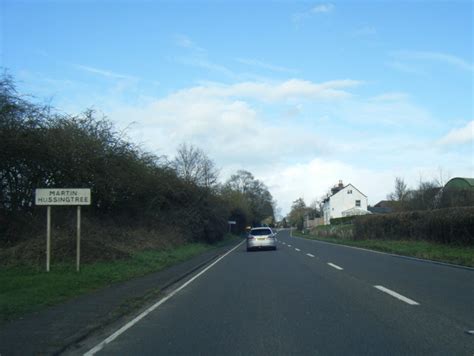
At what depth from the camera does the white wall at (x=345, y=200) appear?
3959 inches

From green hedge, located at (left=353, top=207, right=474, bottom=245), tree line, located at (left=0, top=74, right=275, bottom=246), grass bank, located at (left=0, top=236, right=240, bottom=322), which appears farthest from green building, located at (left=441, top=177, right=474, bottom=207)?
grass bank, located at (left=0, top=236, right=240, bottom=322)

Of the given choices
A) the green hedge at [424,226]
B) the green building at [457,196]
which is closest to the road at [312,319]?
the green hedge at [424,226]

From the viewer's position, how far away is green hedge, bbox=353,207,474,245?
24.6m

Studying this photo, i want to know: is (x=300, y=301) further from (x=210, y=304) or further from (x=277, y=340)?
(x=277, y=340)

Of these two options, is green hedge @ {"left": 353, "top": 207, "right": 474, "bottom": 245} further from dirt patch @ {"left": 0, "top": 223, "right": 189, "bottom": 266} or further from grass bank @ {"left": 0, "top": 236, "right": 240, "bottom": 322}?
dirt patch @ {"left": 0, "top": 223, "right": 189, "bottom": 266}

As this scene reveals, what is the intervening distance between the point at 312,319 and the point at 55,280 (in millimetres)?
8661

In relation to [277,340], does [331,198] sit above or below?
above

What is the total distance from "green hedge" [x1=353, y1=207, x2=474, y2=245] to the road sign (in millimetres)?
18644

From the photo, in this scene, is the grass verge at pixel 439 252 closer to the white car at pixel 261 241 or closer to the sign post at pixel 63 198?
the white car at pixel 261 241

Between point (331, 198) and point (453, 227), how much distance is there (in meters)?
76.6

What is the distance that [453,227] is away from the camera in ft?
83.8

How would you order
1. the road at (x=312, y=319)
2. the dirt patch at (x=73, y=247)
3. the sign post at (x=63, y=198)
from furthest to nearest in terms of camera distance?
the dirt patch at (x=73, y=247)
the sign post at (x=63, y=198)
the road at (x=312, y=319)

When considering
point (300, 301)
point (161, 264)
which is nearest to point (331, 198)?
point (161, 264)

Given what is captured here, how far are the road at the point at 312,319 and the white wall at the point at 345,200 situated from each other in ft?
289
